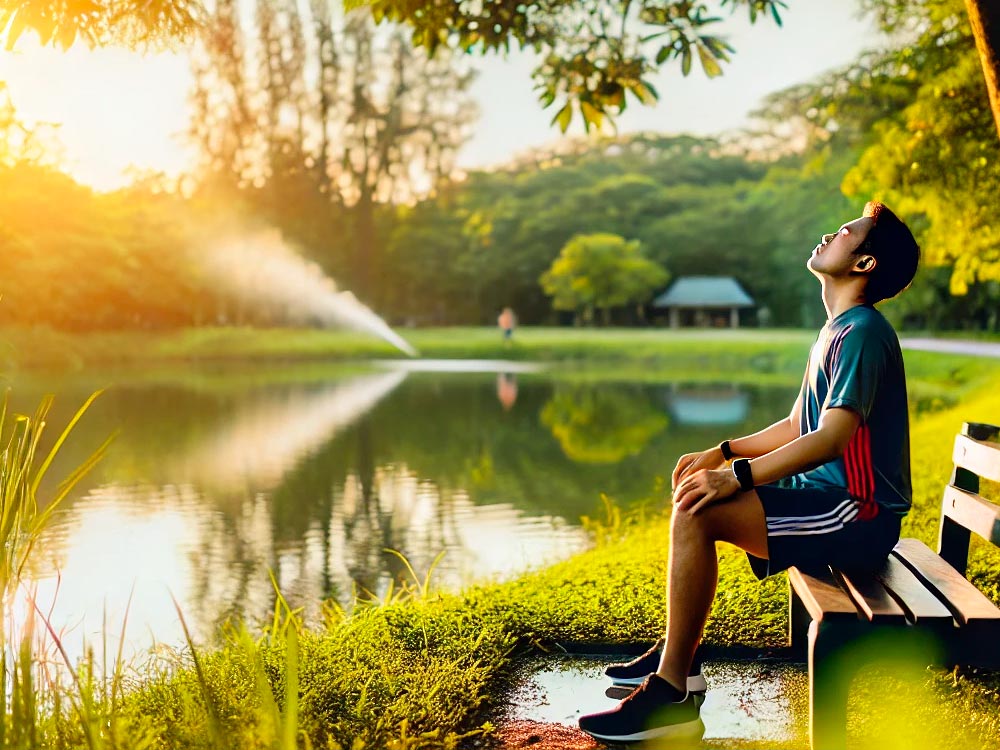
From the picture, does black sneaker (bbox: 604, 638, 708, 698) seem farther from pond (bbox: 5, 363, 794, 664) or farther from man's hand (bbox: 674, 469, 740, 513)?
pond (bbox: 5, 363, 794, 664)

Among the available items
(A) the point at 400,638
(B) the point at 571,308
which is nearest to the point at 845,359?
(A) the point at 400,638

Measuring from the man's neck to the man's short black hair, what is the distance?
0.06ft

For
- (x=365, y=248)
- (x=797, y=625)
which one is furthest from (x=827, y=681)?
(x=365, y=248)

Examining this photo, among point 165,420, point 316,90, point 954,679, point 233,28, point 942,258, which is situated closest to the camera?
point 954,679

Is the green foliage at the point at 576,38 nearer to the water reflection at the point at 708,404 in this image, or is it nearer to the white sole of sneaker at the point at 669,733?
the white sole of sneaker at the point at 669,733

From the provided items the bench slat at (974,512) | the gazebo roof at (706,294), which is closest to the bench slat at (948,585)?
the bench slat at (974,512)

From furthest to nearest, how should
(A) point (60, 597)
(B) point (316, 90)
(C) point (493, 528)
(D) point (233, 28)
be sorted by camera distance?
(B) point (316, 90)
(D) point (233, 28)
(C) point (493, 528)
(A) point (60, 597)

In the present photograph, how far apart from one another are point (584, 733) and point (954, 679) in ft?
3.64

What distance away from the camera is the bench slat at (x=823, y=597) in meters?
2.19

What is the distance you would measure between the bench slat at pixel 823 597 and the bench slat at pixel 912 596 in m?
0.10

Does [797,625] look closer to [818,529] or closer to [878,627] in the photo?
[818,529]

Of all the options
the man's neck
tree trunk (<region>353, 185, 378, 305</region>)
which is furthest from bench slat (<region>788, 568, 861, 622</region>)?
tree trunk (<region>353, 185, 378, 305</region>)

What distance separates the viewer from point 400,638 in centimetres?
349

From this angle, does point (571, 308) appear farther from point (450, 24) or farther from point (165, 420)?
point (450, 24)
